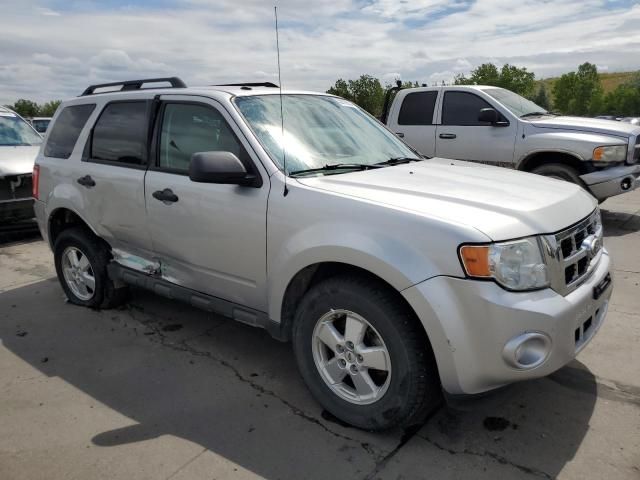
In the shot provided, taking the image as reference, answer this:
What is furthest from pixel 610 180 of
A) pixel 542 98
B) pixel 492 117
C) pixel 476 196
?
pixel 542 98

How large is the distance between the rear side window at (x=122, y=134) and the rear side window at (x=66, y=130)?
272 mm

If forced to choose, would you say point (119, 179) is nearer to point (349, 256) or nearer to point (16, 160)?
point (349, 256)

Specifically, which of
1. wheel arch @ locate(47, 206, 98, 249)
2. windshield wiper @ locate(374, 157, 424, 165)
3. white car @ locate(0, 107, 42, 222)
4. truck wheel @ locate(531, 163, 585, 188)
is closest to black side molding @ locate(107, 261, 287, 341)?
wheel arch @ locate(47, 206, 98, 249)

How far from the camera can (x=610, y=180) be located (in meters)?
6.83

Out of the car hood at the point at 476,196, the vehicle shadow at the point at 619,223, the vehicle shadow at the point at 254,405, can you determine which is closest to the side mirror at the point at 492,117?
the vehicle shadow at the point at 619,223

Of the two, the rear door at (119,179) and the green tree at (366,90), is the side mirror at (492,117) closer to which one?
the rear door at (119,179)

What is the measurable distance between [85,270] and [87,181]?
0.84m

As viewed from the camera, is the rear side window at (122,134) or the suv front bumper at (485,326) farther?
the rear side window at (122,134)

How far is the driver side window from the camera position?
3.38 m

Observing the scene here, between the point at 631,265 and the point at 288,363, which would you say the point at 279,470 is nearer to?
the point at 288,363

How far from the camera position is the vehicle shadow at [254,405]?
2629 mm

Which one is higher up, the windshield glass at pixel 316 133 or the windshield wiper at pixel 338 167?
the windshield glass at pixel 316 133

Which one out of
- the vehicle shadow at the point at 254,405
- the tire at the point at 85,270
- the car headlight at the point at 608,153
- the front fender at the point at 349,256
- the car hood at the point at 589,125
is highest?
the car hood at the point at 589,125

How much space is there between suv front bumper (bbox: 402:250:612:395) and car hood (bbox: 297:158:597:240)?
0.28 m
